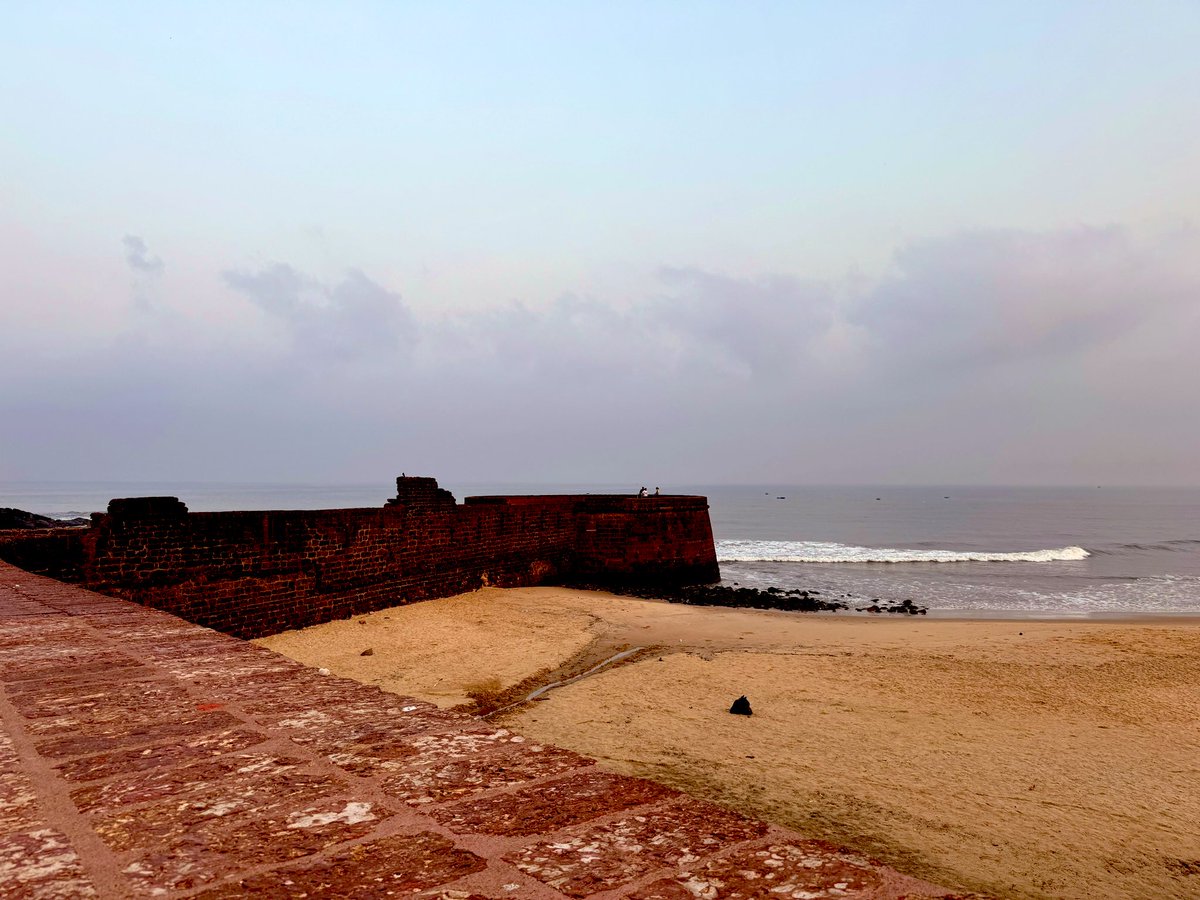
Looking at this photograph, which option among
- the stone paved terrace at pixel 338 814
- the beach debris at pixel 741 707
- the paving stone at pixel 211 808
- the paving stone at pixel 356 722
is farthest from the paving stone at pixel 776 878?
the beach debris at pixel 741 707

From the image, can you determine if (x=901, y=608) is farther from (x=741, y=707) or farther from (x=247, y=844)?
(x=247, y=844)

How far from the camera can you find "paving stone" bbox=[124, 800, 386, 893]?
1.45 m

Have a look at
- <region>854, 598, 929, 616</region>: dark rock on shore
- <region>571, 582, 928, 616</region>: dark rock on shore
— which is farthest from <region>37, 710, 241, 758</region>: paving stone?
<region>854, 598, 929, 616</region>: dark rock on shore

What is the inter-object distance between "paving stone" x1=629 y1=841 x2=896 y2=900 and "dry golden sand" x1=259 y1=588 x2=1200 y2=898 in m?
3.14

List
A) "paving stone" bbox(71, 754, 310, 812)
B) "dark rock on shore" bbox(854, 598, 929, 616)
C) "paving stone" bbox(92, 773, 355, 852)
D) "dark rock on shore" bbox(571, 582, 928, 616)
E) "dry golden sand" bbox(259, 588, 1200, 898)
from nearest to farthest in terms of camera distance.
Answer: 1. "paving stone" bbox(92, 773, 355, 852)
2. "paving stone" bbox(71, 754, 310, 812)
3. "dry golden sand" bbox(259, 588, 1200, 898)
4. "dark rock on shore" bbox(571, 582, 928, 616)
5. "dark rock on shore" bbox(854, 598, 929, 616)

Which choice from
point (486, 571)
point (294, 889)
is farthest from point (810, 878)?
point (486, 571)

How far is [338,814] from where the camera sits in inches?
67.7

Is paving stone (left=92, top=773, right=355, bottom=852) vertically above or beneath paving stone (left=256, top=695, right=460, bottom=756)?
beneath

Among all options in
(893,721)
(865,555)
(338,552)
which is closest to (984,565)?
(865,555)

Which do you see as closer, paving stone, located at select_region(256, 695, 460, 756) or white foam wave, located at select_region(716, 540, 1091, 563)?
paving stone, located at select_region(256, 695, 460, 756)

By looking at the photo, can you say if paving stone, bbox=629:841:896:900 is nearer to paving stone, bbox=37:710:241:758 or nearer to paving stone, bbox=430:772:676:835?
paving stone, bbox=430:772:676:835

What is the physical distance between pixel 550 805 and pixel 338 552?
11.1m

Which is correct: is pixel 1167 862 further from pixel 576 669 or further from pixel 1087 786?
pixel 576 669

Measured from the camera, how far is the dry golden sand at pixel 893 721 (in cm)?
462
